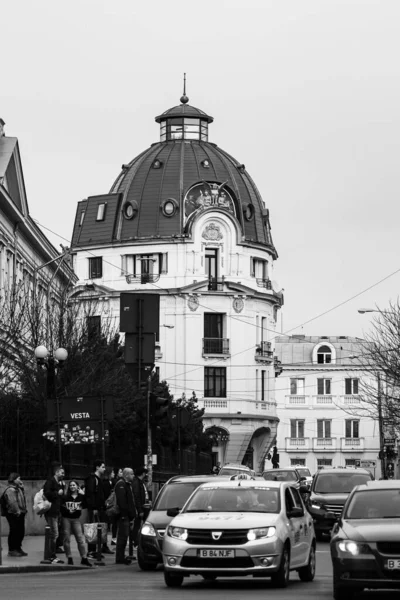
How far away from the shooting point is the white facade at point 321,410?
12988 centimetres

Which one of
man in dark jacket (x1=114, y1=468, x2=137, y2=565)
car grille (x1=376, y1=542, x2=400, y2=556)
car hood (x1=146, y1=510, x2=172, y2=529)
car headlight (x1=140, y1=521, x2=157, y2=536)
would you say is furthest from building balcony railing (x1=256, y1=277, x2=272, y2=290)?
car grille (x1=376, y1=542, x2=400, y2=556)

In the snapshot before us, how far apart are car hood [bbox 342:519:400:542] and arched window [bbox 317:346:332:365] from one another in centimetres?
11455

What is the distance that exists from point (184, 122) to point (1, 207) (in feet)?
153

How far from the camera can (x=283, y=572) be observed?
20.7m

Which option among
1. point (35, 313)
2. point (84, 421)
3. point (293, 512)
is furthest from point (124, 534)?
point (35, 313)

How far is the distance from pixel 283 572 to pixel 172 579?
1636 millimetres

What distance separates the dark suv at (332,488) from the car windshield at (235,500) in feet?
46.1

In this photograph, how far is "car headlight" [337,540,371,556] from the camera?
1816cm

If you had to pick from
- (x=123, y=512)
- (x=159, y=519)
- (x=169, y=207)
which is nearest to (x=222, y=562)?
(x=159, y=519)

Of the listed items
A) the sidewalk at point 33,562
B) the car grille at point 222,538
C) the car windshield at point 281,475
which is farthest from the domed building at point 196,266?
the car grille at point 222,538

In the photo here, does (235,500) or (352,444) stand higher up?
(352,444)

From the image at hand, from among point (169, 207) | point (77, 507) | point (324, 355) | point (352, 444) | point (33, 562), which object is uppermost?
point (169, 207)

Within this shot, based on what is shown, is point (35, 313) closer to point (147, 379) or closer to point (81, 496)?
point (147, 379)

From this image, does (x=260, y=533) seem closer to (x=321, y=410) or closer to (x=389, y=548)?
(x=389, y=548)
